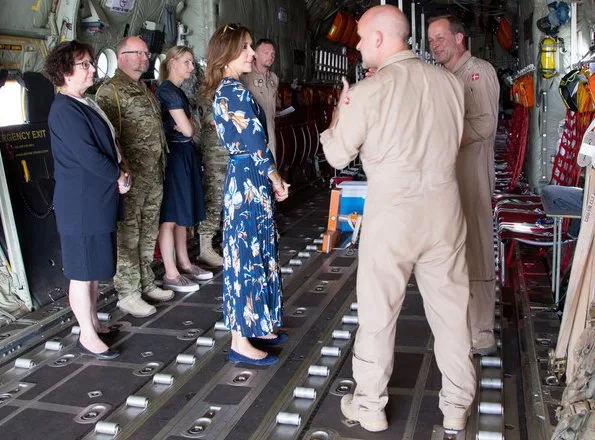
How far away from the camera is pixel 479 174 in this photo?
381 cm

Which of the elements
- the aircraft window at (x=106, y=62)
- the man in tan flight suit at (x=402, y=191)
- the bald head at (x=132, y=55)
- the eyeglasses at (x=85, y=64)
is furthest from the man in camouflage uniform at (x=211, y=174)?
the man in tan flight suit at (x=402, y=191)

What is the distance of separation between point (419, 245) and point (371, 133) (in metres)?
0.52

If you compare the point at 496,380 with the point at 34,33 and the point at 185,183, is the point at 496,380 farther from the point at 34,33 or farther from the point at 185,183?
the point at 34,33

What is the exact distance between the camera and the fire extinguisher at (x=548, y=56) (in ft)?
26.2

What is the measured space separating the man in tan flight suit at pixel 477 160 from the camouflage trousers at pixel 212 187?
2.69 metres

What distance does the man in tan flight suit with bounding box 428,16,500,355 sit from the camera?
3.73 meters

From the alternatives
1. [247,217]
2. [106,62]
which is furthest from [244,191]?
[106,62]

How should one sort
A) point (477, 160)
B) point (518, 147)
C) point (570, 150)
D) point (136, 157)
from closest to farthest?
point (477, 160), point (136, 157), point (570, 150), point (518, 147)

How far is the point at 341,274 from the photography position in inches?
242

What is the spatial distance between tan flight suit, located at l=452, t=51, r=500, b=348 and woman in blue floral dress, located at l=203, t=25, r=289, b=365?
104 cm

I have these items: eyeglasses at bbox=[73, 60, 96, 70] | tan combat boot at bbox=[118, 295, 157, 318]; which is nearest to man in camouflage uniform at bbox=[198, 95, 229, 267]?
tan combat boot at bbox=[118, 295, 157, 318]

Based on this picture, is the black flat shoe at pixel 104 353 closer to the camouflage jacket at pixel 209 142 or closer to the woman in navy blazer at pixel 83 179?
the woman in navy blazer at pixel 83 179

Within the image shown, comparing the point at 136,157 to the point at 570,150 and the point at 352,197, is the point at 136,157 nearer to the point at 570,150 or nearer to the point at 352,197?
the point at 352,197

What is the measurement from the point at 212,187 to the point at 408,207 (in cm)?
360
